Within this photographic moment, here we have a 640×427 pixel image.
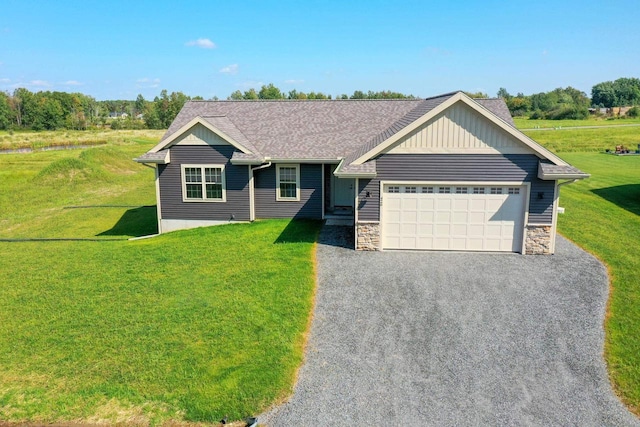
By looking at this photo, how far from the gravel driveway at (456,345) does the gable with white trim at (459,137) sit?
11.4 feet

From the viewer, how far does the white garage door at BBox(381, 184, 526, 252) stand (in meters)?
14.6

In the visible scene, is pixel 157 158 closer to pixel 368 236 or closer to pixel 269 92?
pixel 368 236

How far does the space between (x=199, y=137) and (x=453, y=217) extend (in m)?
10.4

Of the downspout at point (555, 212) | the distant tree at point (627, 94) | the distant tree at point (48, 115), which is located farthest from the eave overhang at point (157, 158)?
the distant tree at point (627, 94)

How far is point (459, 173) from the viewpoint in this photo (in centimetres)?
1447

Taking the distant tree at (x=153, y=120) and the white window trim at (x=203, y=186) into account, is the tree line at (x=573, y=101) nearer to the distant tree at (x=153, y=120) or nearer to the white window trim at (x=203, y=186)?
the distant tree at (x=153, y=120)

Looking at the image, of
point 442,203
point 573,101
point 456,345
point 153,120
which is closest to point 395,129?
point 442,203

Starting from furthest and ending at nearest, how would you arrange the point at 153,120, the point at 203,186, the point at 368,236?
the point at 153,120
the point at 203,186
the point at 368,236

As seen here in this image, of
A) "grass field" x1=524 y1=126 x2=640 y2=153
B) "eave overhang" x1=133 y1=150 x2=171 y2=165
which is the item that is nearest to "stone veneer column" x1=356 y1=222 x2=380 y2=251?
"eave overhang" x1=133 y1=150 x2=171 y2=165

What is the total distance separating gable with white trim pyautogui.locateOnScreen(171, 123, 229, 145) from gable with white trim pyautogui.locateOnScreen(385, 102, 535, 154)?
7.49 metres

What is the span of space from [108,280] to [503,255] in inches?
490

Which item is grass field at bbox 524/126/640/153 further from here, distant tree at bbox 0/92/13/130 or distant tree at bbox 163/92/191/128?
distant tree at bbox 0/92/13/130

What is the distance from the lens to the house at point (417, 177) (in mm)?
14102

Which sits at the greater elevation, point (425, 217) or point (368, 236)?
point (425, 217)
